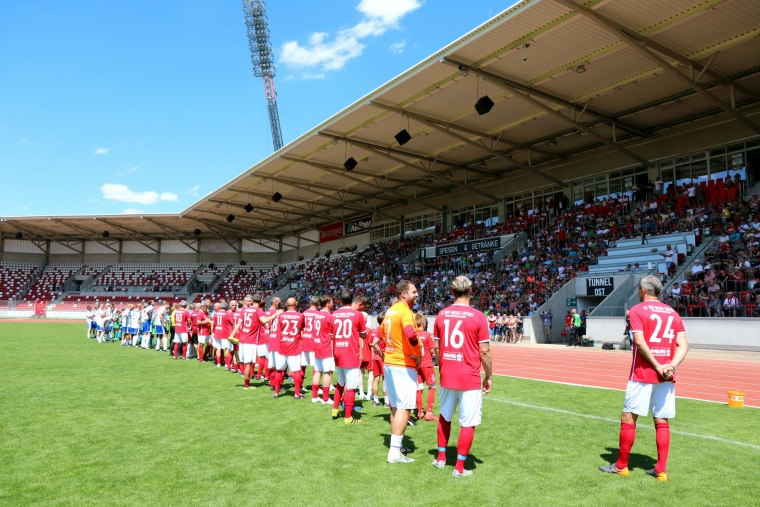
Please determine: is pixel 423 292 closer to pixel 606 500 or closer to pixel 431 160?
pixel 431 160

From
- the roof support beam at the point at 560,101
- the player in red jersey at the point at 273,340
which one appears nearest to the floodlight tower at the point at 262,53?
the roof support beam at the point at 560,101

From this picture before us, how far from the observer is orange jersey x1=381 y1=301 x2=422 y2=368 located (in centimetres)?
572

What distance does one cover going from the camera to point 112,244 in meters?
59.6

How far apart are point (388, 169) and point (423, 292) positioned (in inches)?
308

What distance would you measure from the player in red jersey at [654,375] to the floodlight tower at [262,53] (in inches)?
2846

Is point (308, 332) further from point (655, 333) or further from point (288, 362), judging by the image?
point (655, 333)

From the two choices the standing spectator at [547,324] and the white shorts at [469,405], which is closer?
the white shorts at [469,405]

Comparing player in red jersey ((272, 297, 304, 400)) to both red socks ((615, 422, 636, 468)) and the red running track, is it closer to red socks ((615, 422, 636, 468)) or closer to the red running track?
red socks ((615, 422, 636, 468))

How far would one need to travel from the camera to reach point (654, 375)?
5.05 metres

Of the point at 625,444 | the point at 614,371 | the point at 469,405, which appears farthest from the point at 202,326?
the point at 625,444

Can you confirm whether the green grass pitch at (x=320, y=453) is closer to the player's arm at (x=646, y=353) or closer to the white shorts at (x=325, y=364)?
the white shorts at (x=325, y=364)

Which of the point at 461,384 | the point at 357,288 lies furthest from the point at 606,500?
the point at 357,288

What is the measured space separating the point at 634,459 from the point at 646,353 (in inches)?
56.8

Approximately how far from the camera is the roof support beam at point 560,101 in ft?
59.8
